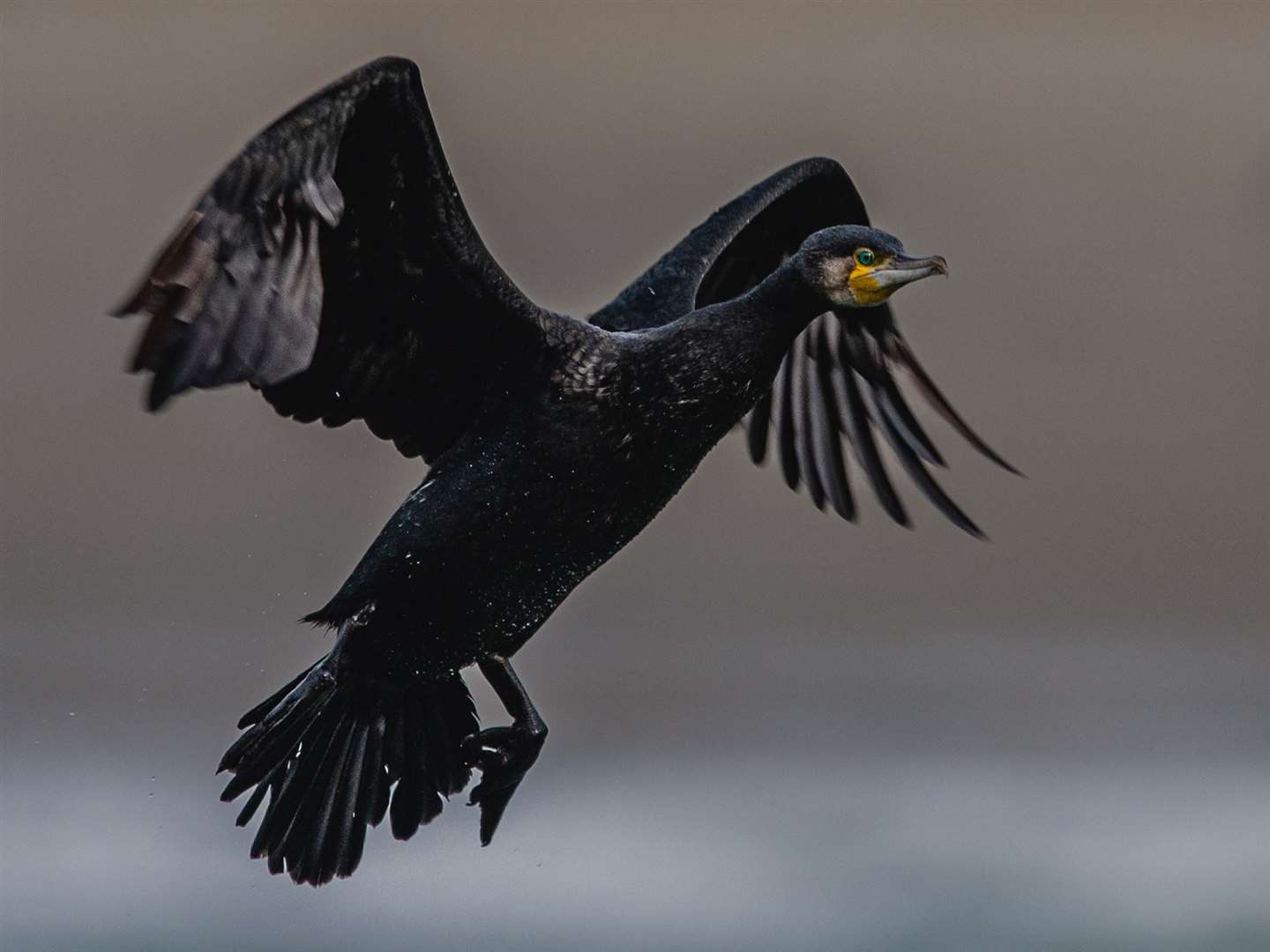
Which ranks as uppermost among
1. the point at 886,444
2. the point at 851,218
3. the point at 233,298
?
the point at 851,218

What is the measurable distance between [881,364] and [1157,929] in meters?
2.54

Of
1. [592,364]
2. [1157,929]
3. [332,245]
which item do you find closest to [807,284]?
[592,364]

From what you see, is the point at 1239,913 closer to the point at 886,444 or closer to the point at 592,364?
the point at 886,444

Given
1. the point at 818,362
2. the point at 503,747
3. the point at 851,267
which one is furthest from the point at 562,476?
the point at 818,362

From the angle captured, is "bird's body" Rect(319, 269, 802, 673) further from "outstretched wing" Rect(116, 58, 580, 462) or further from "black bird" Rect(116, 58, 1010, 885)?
"outstretched wing" Rect(116, 58, 580, 462)

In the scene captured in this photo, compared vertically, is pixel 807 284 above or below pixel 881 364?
below

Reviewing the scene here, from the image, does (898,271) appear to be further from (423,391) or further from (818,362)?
(818,362)

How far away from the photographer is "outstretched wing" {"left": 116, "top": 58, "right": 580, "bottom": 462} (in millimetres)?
5625

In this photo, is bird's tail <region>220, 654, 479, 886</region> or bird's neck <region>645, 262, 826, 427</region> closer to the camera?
bird's neck <region>645, 262, 826, 427</region>

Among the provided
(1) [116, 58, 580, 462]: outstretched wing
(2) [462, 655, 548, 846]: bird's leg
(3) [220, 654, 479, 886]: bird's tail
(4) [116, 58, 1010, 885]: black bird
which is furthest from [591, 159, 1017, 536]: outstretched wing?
(3) [220, 654, 479, 886]: bird's tail

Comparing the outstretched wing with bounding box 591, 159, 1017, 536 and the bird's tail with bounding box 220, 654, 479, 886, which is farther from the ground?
the outstretched wing with bounding box 591, 159, 1017, 536

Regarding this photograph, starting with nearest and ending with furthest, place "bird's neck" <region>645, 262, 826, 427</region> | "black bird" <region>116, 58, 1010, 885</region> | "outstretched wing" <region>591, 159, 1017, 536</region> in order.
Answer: "black bird" <region>116, 58, 1010, 885</region>, "bird's neck" <region>645, 262, 826, 427</region>, "outstretched wing" <region>591, 159, 1017, 536</region>

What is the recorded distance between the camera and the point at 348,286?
6410 millimetres

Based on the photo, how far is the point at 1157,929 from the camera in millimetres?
9227
